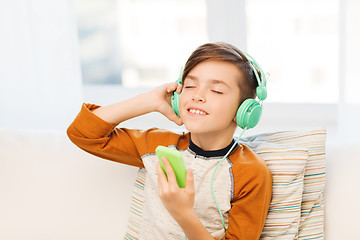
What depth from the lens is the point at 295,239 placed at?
4.98 ft

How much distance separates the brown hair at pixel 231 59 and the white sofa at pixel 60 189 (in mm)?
424

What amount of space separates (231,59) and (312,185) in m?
0.50

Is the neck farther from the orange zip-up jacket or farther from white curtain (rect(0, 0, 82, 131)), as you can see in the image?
white curtain (rect(0, 0, 82, 131))

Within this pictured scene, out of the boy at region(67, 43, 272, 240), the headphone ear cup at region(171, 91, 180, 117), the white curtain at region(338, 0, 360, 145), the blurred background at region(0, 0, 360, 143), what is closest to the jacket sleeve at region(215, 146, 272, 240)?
the boy at region(67, 43, 272, 240)

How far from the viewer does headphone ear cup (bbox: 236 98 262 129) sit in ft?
4.42

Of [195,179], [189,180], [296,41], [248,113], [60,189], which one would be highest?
[296,41]

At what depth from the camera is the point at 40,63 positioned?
88.5 inches

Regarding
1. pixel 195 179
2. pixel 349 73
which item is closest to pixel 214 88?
pixel 195 179

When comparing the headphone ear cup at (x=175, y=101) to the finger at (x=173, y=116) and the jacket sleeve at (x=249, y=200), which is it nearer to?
the finger at (x=173, y=116)

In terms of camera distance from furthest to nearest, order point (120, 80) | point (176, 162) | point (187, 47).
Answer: point (120, 80), point (187, 47), point (176, 162)

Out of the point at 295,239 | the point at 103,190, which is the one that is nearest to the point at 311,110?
the point at 295,239

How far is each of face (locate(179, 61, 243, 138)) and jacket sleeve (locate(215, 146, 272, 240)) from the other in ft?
0.50

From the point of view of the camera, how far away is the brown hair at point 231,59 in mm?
1418

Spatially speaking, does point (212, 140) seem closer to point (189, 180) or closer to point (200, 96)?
point (200, 96)
